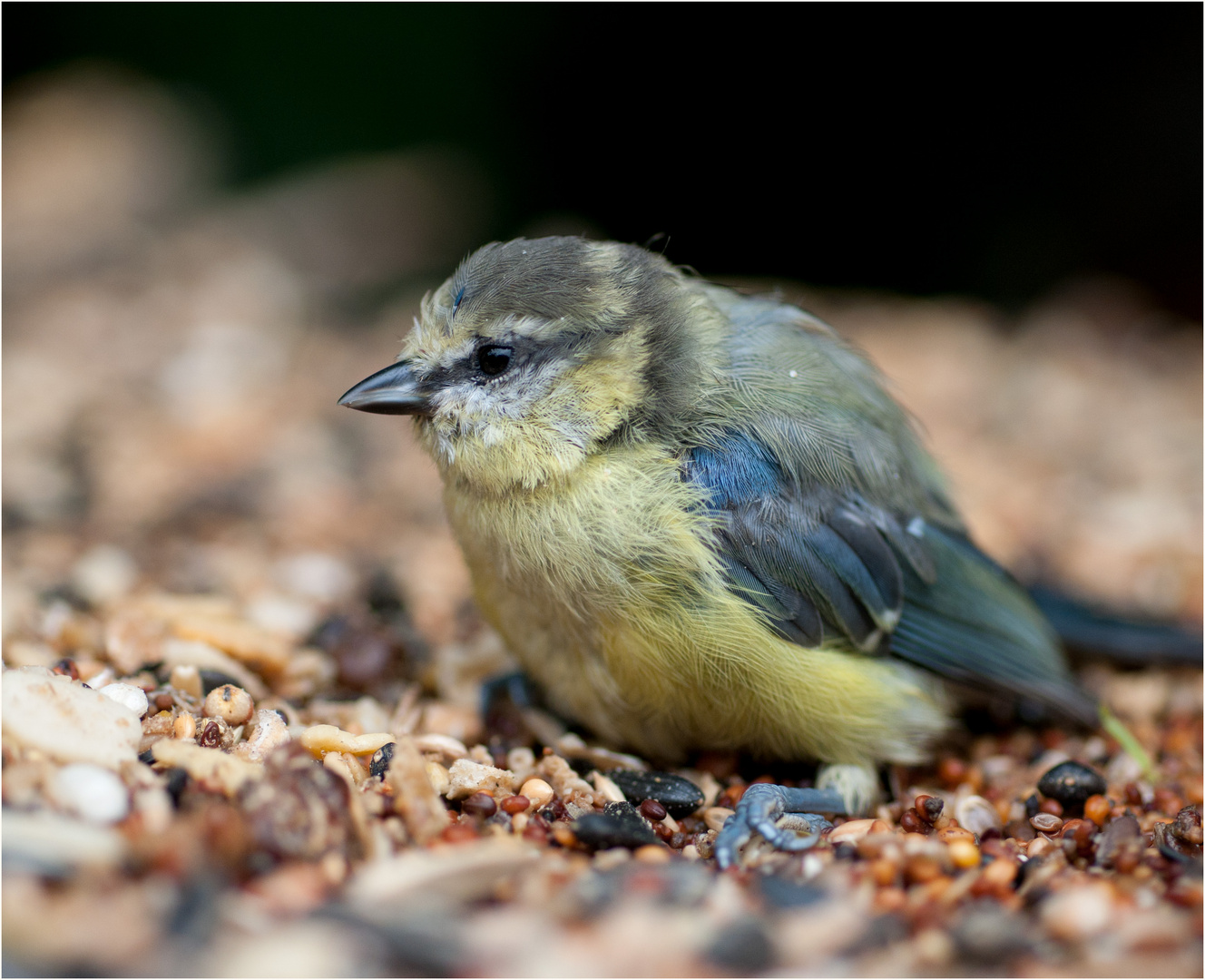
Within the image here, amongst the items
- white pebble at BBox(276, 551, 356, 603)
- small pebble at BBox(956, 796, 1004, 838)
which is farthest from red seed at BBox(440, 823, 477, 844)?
white pebble at BBox(276, 551, 356, 603)

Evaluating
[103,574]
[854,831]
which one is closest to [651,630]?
[854,831]

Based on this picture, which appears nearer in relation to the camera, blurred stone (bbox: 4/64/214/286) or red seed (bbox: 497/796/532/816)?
red seed (bbox: 497/796/532/816)

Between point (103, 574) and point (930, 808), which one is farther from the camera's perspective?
point (103, 574)

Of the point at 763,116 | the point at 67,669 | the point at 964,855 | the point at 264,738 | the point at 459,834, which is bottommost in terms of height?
the point at 964,855

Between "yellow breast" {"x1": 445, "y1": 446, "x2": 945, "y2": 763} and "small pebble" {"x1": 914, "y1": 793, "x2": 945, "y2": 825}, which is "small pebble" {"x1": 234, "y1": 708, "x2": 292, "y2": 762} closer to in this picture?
"yellow breast" {"x1": 445, "y1": 446, "x2": 945, "y2": 763}

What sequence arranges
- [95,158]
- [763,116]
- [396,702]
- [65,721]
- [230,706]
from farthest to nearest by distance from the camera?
[95,158] → [763,116] → [396,702] → [230,706] → [65,721]

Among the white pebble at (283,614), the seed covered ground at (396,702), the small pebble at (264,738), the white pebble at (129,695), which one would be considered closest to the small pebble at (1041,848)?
the seed covered ground at (396,702)

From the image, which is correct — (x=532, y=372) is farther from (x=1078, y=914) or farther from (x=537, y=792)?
(x=1078, y=914)

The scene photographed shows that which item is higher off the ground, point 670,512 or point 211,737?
point 670,512
